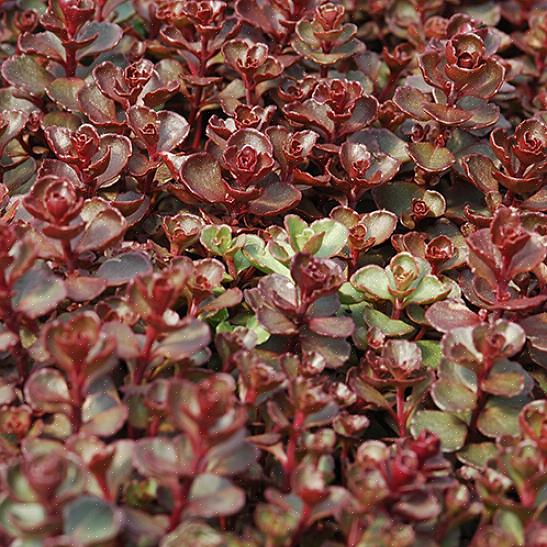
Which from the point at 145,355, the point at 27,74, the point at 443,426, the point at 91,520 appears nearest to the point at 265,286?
the point at 145,355

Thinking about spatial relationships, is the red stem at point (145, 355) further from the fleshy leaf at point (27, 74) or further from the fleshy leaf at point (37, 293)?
the fleshy leaf at point (27, 74)

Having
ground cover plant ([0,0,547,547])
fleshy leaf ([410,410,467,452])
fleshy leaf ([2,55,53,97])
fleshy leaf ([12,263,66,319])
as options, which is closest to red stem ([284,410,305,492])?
ground cover plant ([0,0,547,547])

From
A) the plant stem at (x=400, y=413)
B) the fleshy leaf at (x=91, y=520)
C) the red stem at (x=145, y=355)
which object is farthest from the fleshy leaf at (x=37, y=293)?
the plant stem at (x=400, y=413)

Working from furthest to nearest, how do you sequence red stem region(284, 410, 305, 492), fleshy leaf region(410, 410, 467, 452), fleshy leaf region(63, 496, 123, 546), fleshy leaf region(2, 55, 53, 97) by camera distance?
fleshy leaf region(2, 55, 53, 97), fleshy leaf region(410, 410, 467, 452), red stem region(284, 410, 305, 492), fleshy leaf region(63, 496, 123, 546)

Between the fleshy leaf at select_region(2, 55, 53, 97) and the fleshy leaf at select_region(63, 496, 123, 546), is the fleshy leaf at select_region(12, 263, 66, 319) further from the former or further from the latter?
the fleshy leaf at select_region(2, 55, 53, 97)

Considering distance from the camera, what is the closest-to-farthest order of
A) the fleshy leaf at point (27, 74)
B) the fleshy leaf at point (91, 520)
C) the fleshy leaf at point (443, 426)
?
the fleshy leaf at point (91, 520) → the fleshy leaf at point (443, 426) → the fleshy leaf at point (27, 74)

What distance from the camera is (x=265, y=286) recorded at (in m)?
1.60

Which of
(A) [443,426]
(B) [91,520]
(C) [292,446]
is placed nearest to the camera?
(B) [91,520]

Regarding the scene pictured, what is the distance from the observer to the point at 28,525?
120 cm

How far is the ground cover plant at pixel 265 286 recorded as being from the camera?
4.21 feet

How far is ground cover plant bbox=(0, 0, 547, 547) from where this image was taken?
50.5 inches

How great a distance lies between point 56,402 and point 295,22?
123 cm

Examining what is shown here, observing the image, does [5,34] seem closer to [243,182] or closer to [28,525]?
[243,182]

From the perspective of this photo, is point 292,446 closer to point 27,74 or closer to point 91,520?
point 91,520
